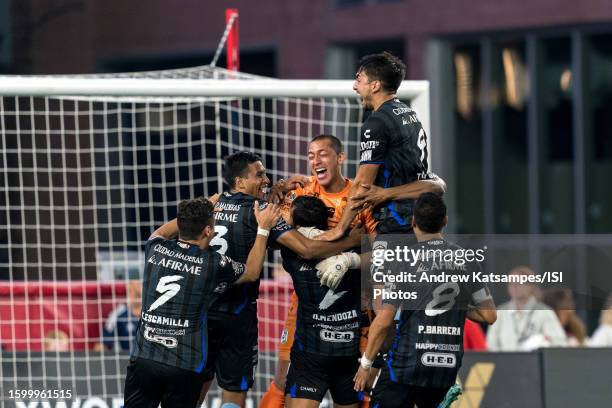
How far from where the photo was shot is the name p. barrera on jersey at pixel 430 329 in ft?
26.6

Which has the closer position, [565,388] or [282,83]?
[282,83]

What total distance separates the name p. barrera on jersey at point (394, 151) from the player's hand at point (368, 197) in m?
0.10

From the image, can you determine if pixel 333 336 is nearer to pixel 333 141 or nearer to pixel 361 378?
pixel 361 378

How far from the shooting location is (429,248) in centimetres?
811

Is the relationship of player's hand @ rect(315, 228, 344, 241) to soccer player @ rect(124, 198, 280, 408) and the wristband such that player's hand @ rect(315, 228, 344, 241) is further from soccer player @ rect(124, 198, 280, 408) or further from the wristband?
the wristband

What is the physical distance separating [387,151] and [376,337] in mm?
1302

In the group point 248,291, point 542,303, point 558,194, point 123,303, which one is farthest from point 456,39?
point 248,291

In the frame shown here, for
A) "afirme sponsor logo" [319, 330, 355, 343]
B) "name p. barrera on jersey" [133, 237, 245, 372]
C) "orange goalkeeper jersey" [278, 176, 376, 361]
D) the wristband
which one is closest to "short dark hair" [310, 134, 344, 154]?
"orange goalkeeper jersey" [278, 176, 376, 361]

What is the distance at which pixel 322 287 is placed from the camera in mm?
8883

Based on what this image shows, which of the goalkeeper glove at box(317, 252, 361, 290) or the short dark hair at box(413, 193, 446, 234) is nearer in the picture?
the short dark hair at box(413, 193, 446, 234)

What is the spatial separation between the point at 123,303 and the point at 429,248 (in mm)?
5350

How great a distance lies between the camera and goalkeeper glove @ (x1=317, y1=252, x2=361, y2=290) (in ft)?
28.6

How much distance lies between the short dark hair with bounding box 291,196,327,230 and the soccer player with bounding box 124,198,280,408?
23.8 inches

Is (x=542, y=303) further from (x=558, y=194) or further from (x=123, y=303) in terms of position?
(x=558, y=194)
